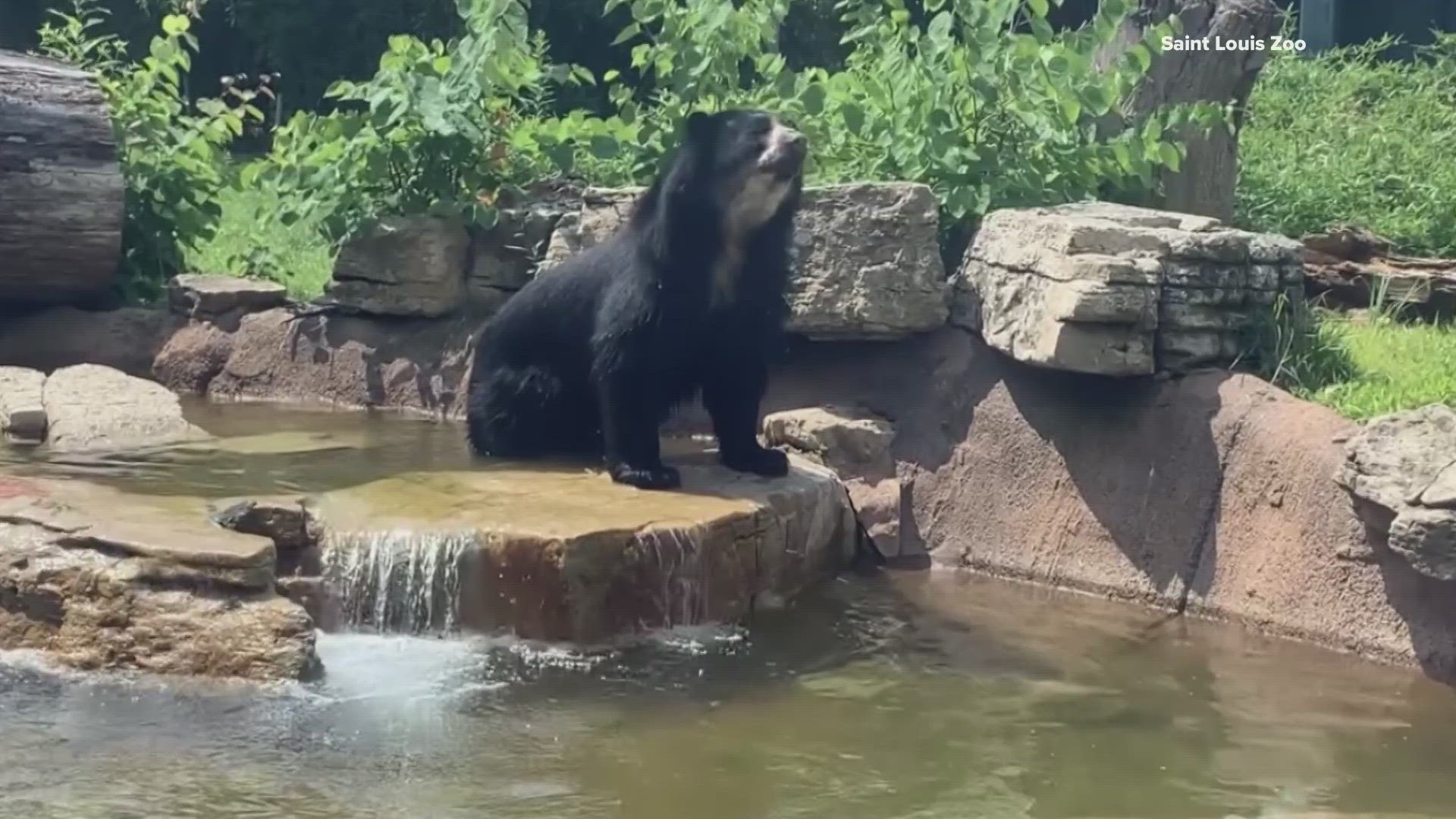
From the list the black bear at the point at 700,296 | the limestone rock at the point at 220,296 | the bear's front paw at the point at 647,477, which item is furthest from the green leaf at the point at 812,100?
the limestone rock at the point at 220,296

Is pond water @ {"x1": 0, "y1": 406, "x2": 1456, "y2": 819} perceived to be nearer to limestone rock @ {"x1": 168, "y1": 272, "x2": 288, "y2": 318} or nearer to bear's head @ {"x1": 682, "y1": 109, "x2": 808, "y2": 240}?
bear's head @ {"x1": 682, "y1": 109, "x2": 808, "y2": 240}

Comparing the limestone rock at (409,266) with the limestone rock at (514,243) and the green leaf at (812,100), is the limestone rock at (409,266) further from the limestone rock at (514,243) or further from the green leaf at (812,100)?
the green leaf at (812,100)

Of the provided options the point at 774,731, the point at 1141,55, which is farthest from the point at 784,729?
the point at 1141,55

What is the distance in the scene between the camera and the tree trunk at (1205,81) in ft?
25.8

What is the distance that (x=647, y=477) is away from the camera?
19.3 ft

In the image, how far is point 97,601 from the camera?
4871 millimetres

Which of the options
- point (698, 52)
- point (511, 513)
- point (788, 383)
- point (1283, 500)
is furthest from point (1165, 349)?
point (698, 52)

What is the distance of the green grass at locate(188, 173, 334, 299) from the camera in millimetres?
9648

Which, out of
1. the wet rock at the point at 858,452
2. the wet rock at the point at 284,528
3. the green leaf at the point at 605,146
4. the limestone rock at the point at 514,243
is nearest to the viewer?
the wet rock at the point at 284,528

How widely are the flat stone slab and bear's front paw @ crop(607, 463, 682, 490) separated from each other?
0.09 m

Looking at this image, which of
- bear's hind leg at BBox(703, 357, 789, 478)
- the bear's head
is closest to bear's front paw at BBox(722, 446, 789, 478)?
bear's hind leg at BBox(703, 357, 789, 478)

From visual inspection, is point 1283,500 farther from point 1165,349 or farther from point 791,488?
point 791,488

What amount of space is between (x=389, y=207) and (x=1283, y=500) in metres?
4.51

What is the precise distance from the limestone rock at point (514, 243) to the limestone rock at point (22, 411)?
193 centimetres
